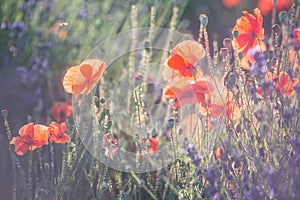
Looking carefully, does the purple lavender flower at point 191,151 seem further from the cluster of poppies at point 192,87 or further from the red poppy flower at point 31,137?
the red poppy flower at point 31,137

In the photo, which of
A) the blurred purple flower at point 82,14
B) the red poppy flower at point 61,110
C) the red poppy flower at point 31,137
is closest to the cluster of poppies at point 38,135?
the red poppy flower at point 31,137

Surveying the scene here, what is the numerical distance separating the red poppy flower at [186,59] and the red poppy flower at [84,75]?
246 mm

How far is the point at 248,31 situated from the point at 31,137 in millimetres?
837

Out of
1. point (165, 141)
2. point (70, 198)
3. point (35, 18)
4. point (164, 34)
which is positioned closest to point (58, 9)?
point (35, 18)

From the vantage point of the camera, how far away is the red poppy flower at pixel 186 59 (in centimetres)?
243

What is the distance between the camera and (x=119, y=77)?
396 cm

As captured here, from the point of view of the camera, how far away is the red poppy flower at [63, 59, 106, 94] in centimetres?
247

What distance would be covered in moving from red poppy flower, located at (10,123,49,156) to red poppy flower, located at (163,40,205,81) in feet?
1.62

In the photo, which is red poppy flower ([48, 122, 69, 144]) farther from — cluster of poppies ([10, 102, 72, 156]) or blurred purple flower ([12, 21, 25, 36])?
blurred purple flower ([12, 21, 25, 36])

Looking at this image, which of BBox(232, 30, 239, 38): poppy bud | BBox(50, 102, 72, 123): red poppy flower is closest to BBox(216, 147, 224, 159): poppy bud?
BBox(232, 30, 239, 38): poppy bud

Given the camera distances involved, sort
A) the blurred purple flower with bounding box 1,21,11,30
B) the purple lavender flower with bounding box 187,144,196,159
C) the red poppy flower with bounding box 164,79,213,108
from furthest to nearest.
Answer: the blurred purple flower with bounding box 1,21,11,30, the red poppy flower with bounding box 164,79,213,108, the purple lavender flower with bounding box 187,144,196,159

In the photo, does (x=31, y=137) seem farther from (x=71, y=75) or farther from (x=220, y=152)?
(x=220, y=152)

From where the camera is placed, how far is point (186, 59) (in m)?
2.45

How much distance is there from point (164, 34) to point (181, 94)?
1967 mm
